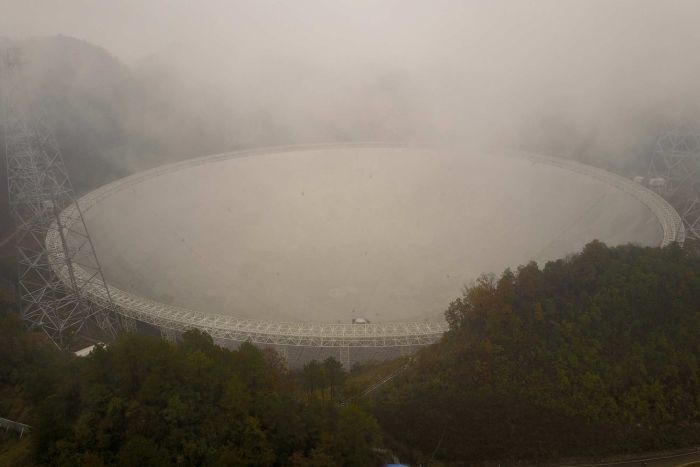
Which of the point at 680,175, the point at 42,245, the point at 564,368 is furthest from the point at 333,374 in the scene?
the point at 680,175

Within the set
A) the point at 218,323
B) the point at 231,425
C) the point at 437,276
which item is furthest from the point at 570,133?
the point at 231,425

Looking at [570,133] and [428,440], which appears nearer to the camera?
[428,440]

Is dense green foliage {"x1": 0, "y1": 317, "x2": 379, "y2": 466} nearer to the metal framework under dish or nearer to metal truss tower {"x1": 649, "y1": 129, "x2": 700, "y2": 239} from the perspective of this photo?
the metal framework under dish

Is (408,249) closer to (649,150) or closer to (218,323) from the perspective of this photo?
(218,323)

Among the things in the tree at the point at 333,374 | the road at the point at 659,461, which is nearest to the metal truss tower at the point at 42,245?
the tree at the point at 333,374

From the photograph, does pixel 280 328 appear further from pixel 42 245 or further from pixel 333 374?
pixel 42 245

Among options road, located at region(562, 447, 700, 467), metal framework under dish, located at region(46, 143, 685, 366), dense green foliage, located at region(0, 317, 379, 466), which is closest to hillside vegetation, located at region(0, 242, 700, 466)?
dense green foliage, located at region(0, 317, 379, 466)
